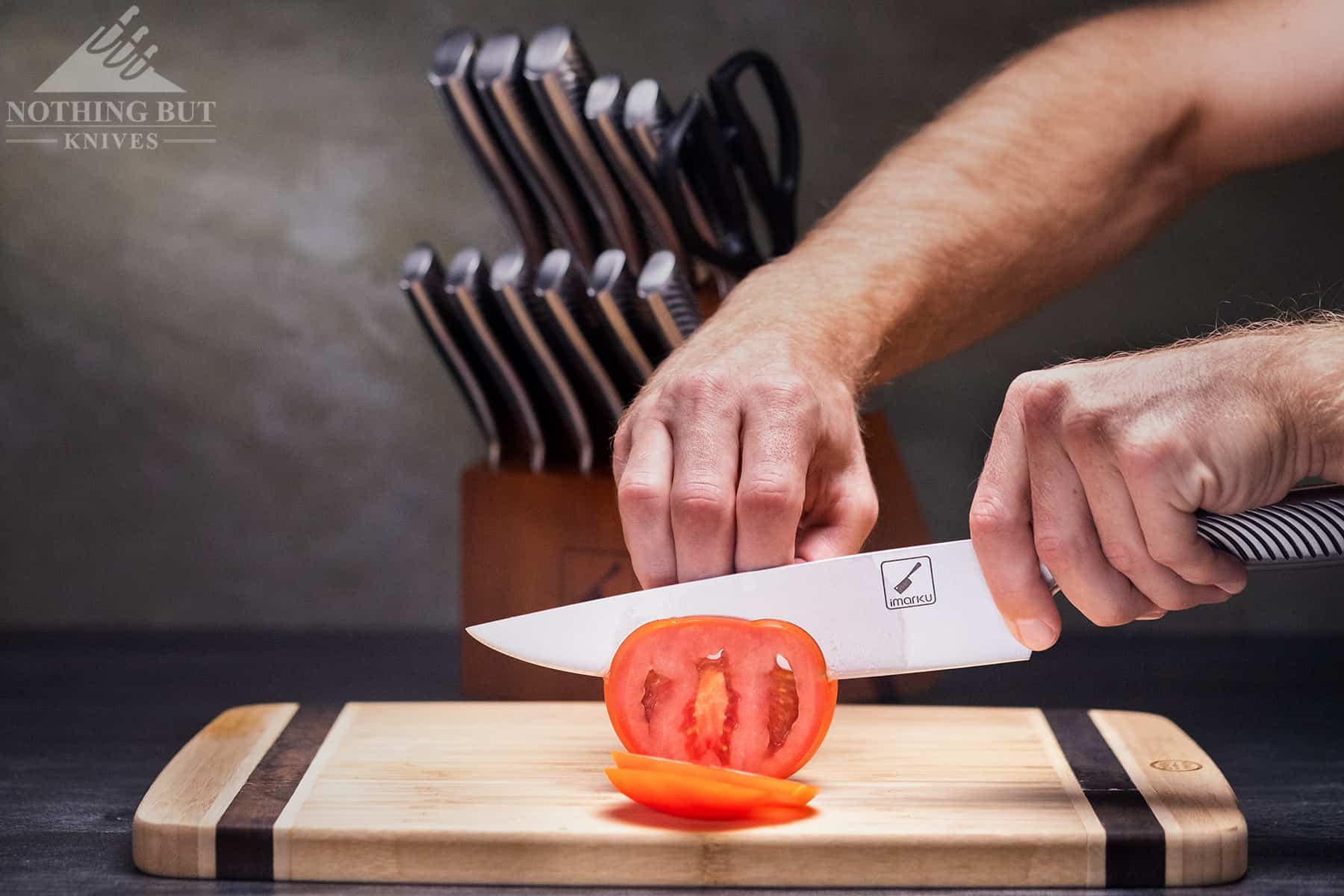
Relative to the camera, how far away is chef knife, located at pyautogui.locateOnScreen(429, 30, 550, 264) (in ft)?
4.69

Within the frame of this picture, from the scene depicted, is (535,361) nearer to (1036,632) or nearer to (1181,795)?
(1036,632)

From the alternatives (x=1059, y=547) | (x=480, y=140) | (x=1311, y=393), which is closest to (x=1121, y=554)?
(x=1059, y=547)

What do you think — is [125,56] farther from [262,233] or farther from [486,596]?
[486,596]

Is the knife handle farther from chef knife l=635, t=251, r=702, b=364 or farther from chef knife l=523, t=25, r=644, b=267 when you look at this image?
chef knife l=523, t=25, r=644, b=267

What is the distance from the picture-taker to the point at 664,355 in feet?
4.67

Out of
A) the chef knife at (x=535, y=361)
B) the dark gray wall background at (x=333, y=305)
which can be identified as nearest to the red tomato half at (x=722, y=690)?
the chef knife at (x=535, y=361)

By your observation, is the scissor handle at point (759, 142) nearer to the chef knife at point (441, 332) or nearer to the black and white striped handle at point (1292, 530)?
the chef knife at point (441, 332)

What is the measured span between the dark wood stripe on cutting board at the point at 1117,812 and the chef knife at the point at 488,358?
61 centimetres

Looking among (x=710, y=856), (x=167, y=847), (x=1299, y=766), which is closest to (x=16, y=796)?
(x=167, y=847)

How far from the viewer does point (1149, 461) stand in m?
0.84

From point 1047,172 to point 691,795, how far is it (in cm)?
90

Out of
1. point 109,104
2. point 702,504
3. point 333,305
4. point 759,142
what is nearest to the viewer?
Answer: point 702,504

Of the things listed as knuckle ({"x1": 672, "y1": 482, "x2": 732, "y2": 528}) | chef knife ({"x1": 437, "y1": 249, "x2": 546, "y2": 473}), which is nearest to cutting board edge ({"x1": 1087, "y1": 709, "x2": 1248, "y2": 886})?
knuckle ({"x1": 672, "y1": 482, "x2": 732, "y2": 528})

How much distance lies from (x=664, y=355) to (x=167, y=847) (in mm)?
683
